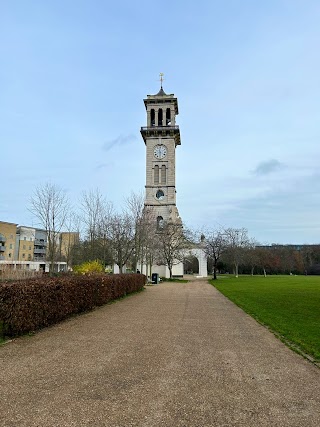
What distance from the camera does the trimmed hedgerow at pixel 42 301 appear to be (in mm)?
8180

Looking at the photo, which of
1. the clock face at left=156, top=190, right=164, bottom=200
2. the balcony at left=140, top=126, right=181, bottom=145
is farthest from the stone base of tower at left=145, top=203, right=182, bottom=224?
the balcony at left=140, top=126, right=181, bottom=145

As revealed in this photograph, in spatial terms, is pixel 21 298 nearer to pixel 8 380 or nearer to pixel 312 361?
pixel 8 380

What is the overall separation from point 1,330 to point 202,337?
5.00m

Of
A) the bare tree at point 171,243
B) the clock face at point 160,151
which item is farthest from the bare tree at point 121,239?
the clock face at point 160,151

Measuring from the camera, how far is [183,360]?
6.50m

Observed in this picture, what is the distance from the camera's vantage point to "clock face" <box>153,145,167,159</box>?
52781mm

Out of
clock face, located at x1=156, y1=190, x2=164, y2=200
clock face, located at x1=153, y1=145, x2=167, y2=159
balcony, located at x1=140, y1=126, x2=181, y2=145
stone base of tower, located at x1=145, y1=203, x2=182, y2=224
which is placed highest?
balcony, located at x1=140, y1=126, x2=181, y2=145

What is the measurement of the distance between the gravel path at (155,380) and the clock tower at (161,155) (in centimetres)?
4244

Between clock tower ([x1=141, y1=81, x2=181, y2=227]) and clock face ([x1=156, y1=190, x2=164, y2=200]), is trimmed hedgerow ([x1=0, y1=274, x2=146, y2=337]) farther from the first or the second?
clock face ([x1=156, y1=190, x2=164, y2=200])

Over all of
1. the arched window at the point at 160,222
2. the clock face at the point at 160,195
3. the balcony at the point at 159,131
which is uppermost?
the balcony at the point at 159,131

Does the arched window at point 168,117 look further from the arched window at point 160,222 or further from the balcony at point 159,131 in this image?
the arched window at point 160,222

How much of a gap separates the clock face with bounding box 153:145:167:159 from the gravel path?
44.9 m

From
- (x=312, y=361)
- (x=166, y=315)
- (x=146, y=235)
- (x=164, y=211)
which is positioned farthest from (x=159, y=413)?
(x=164, y=211)

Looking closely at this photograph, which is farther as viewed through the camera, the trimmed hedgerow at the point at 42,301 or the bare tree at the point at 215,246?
the bare tree at the point at 215,246
